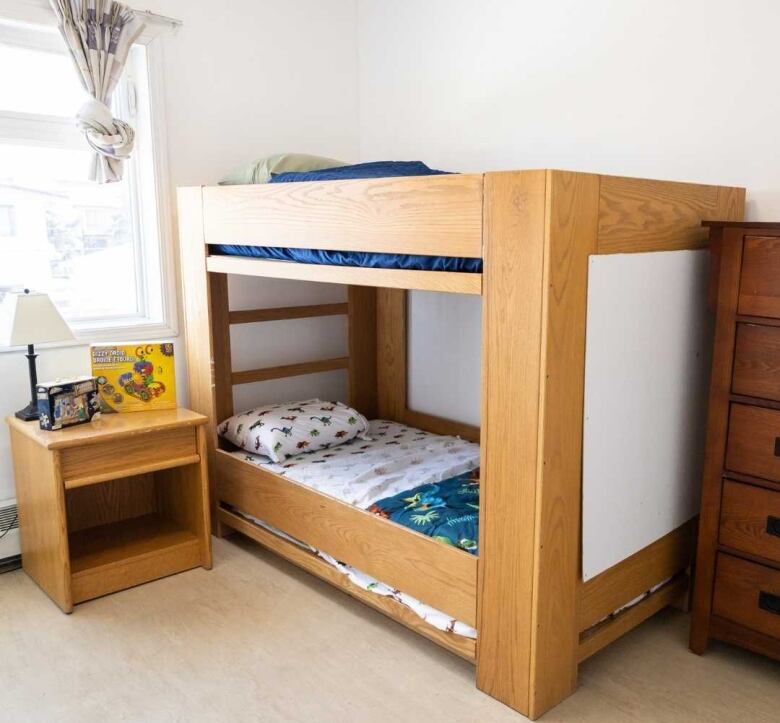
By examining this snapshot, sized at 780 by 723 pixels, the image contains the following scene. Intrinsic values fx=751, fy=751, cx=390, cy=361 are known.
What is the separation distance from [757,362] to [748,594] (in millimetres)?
615

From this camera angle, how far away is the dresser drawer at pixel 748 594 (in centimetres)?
192

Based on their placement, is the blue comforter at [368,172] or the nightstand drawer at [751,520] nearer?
the nightstand drawer at [751,520]

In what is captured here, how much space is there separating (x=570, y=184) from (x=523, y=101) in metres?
1.25

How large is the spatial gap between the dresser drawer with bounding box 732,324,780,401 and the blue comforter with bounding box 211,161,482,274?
710 millimetres

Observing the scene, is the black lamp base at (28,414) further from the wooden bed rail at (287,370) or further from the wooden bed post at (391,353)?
the wooden bed post at (391,353)

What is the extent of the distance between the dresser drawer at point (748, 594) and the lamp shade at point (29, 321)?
2128 millimetres

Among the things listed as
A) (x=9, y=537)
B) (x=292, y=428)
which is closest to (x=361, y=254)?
(x=292, y=428)

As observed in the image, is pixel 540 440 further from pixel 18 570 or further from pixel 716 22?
pixel 18 570

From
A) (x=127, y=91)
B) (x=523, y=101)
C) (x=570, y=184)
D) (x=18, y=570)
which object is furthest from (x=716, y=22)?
(x=18, y=570)

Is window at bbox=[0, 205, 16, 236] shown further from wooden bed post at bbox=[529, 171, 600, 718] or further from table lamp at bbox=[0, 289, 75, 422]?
wooden bed post at bbox=[529, 171, 600, 718]

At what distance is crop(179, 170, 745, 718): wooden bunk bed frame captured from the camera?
1.65m

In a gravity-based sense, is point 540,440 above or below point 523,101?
below

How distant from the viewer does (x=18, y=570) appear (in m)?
2.66

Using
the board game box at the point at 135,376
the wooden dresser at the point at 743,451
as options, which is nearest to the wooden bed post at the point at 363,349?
the board game box at the point at 135,376
